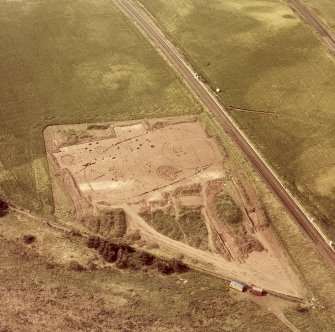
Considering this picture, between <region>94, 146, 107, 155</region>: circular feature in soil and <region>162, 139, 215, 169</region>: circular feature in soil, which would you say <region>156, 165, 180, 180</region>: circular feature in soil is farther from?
<region>94, 146, 107, 155</region>: circular feature in soil

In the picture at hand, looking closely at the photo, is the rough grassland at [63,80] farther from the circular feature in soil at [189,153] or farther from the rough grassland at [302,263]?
the rough grassland at [302,263]

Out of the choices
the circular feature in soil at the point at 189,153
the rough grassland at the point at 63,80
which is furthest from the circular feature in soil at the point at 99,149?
the circular feature in soil at the point at 189,153

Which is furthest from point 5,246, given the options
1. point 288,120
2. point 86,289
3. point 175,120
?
point 288,120

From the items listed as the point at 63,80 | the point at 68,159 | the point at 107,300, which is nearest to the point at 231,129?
the point at 68,159

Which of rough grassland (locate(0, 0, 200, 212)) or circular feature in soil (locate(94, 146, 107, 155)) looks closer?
rough grassland (locate(0, 0, 200, 212))

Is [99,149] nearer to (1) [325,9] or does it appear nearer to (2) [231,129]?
(2) [231,129]

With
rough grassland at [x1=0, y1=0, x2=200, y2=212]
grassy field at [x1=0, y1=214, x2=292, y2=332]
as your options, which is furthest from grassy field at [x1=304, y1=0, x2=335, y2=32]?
grassy field at [x1=0, y1=214, x2=292, y2=332]
